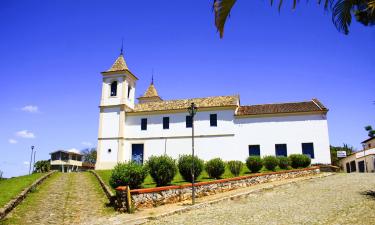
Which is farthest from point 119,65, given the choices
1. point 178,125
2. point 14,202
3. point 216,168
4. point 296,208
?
point 296,208

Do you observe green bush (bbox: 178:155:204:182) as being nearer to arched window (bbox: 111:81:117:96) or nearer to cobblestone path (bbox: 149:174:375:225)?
cobblestone path (bbox: 149:174:375:225)

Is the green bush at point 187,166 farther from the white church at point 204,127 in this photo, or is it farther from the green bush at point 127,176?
the white church at point 204,127

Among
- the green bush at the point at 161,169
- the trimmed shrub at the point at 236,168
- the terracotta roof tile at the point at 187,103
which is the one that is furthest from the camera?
the terracotta roof tile at the point at 187,103

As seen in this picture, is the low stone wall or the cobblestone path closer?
the cobblestone path

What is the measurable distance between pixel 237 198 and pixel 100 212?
6213 millimetres

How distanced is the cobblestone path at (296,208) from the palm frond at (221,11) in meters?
6.64

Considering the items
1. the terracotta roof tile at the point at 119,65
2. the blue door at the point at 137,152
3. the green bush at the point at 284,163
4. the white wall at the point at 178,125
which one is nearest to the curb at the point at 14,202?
the blue door at the point at 137,152

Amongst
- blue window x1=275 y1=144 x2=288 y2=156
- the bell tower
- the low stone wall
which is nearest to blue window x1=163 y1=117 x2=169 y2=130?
the bell tower

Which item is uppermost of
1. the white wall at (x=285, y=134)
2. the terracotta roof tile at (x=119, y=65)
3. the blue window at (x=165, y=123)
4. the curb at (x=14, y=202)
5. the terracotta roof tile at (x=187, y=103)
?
the terracotta roof tile at (x=119, y=65)

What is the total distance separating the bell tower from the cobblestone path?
19448 mm

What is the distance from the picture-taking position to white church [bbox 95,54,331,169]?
88.4 feet

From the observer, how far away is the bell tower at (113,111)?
102 feet

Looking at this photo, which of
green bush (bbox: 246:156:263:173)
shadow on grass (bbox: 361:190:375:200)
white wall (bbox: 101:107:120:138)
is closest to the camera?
shadow on grass (bbox: 361:190:375:200)

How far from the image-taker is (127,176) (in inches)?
520
